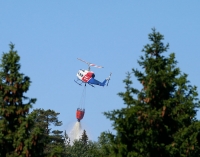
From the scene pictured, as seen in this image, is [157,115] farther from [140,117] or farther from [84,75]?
[84,75]

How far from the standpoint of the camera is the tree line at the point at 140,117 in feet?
121

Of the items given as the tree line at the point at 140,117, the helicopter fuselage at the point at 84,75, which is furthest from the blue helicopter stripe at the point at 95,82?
the tree line at the point at 140,117

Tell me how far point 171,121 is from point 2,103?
30.9ft

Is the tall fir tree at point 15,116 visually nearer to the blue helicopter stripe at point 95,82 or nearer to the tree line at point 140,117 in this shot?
the tree line at point 140,117

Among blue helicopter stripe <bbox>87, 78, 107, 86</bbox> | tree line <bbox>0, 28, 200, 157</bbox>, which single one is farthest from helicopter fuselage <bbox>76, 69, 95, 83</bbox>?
tree line <bbox>0, 28, 200, 157</bbox>

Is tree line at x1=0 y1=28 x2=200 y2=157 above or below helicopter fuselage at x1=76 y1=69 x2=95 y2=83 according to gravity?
below

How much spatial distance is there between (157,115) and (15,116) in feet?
24.4

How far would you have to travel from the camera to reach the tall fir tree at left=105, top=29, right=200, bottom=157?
40031 mm

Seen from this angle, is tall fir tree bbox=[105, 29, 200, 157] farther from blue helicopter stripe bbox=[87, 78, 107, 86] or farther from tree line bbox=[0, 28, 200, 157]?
blue helicopter stripe bbox=[87, 78, 107, 86]

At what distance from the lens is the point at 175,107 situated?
42.9 m

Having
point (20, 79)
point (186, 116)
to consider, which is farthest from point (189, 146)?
point (20, 79)

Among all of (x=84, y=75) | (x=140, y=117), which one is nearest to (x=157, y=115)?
(x=140, y=117)

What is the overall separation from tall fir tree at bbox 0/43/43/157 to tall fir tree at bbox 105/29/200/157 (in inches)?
183

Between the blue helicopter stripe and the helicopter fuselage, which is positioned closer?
the helicopter fuselage
